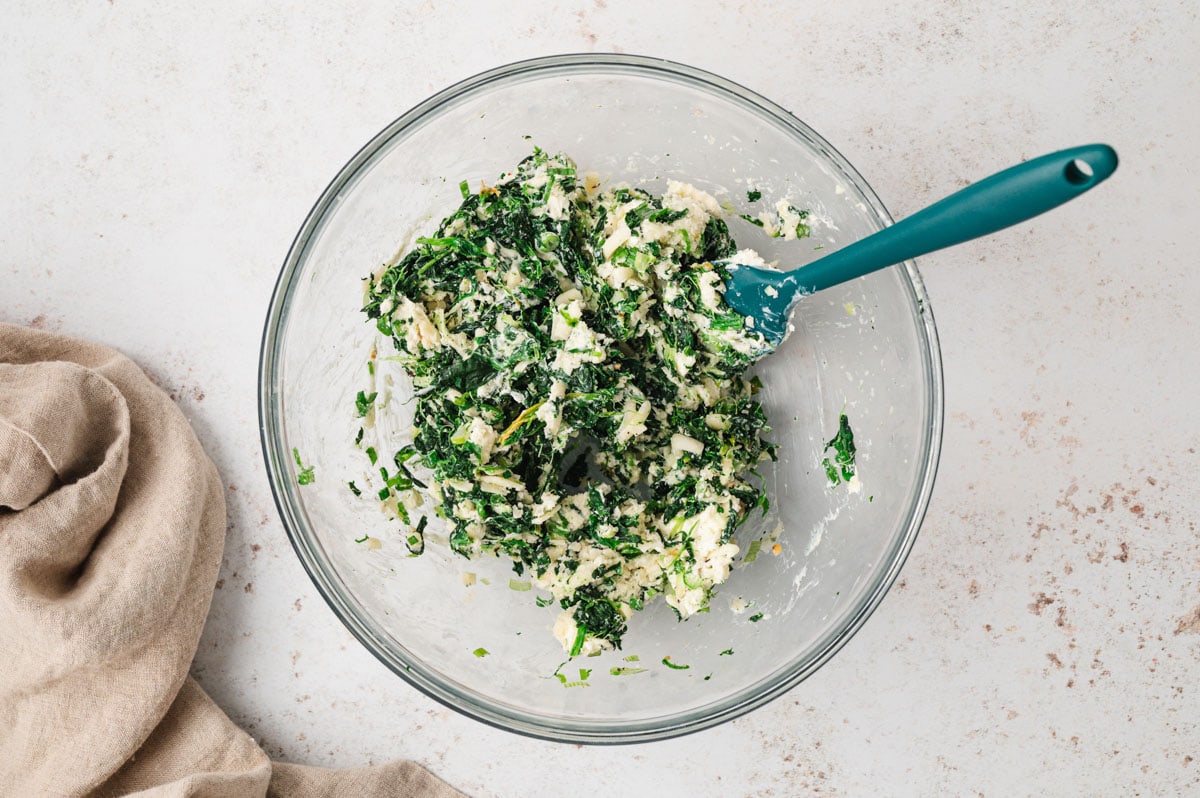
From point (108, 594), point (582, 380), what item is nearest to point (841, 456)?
point (582, 380)

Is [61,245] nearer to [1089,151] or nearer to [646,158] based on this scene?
[646,158]

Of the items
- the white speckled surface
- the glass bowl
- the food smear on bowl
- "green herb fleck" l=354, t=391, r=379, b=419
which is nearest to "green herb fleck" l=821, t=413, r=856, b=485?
the glass bowl

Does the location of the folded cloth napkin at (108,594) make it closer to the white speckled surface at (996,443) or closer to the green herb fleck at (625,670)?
the white speckled surface at (996,443)

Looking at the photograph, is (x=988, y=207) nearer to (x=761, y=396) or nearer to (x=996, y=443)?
(x=761, y=396)

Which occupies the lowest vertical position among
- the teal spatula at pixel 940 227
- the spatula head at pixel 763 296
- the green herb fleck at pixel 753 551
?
the green herb fleck at pixel 753 551

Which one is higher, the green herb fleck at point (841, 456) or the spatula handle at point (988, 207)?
the spatula handle at point (988, 207)

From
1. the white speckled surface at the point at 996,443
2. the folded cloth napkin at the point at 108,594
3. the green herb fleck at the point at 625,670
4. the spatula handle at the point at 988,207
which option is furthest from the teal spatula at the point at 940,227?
the folded cloth napkin at the point at 108,594

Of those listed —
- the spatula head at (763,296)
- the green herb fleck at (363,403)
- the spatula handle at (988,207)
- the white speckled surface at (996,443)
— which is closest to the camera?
the spatula handle at (988,207)

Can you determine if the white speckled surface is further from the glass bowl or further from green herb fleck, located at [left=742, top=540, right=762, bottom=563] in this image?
green herb fleck, located at [left=742, top=540, right=762, bottom=563]
